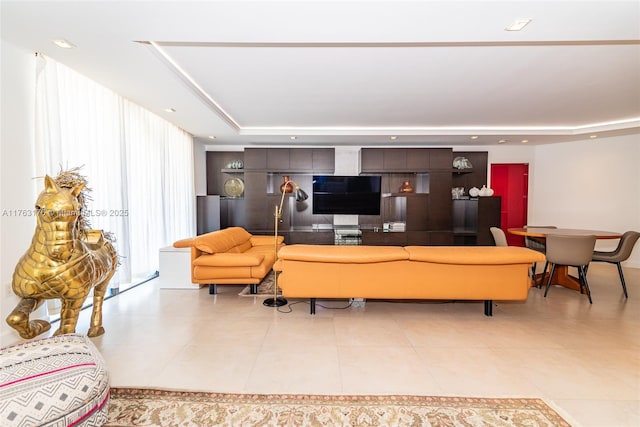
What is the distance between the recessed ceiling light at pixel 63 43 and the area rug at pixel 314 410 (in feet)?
8.91

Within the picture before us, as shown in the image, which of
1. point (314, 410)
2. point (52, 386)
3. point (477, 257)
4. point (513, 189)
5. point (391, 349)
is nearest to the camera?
point (52, 386)

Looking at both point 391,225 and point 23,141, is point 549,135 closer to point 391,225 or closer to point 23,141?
point 391,225

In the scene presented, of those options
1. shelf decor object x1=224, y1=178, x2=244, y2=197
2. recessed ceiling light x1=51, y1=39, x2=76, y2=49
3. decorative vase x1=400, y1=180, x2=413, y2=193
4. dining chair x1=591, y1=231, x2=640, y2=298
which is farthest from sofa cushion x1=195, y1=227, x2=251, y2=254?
dining chair x1=591, y1=231, x2=640, y2=298

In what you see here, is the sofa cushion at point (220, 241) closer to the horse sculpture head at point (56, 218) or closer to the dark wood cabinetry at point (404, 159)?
the horse sculpture head at point (56, 218)

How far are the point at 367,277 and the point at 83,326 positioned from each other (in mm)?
2826

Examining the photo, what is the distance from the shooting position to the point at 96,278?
2.39m

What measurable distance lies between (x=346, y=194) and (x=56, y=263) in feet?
17.0

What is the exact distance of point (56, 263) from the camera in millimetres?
2133

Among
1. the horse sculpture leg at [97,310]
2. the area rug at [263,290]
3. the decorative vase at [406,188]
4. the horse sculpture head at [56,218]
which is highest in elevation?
the decorative vase at [406,188]

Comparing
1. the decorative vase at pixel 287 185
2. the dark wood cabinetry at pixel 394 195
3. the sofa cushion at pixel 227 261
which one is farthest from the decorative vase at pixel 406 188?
the sofa cushion at pixel 227 261

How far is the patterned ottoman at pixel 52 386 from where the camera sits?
1.32m

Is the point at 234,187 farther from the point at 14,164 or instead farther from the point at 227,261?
the point at 14,164

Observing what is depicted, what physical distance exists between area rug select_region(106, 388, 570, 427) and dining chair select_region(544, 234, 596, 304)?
2729mm

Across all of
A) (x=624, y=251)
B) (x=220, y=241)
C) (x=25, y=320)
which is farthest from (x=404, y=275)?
(x=624, y=251)
